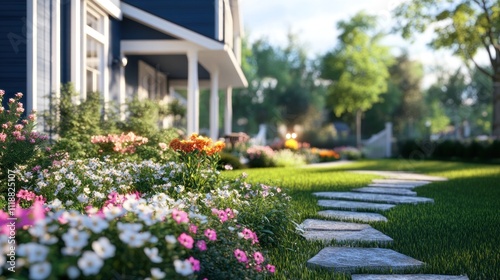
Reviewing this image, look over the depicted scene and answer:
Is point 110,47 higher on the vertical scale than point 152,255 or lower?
higher

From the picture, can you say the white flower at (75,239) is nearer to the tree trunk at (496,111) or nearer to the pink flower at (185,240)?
the pink flower at (185,240)

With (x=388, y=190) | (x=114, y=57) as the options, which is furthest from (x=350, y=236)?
(x=114, y=57)

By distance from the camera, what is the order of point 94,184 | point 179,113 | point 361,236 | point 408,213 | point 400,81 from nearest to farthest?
point 361,236 → point 94,184 → point 408,213 → point 179,113 → point 400,81

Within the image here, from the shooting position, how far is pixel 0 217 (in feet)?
6.16

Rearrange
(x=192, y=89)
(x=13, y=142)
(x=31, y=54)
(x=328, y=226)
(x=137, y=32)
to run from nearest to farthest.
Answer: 1. (x=328, y=226)
2. (x=13, y=142)
3. (x=31, y=54)
4. (x=137, y=32)
5. (x=192, y=89)

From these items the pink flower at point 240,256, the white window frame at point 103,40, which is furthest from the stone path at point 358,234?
the white window frame at point 103,40

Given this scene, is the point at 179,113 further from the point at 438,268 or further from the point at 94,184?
the point at 438,268

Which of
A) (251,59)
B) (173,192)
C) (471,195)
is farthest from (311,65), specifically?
(173,192)

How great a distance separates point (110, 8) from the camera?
346 inches

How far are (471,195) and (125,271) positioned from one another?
237 inches

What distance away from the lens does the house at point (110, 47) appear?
6248mm

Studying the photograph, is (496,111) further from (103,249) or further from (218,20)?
(103,249)

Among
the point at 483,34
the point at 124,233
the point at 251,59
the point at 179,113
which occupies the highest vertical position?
the point at 251,59

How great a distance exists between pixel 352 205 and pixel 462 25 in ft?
50.0
